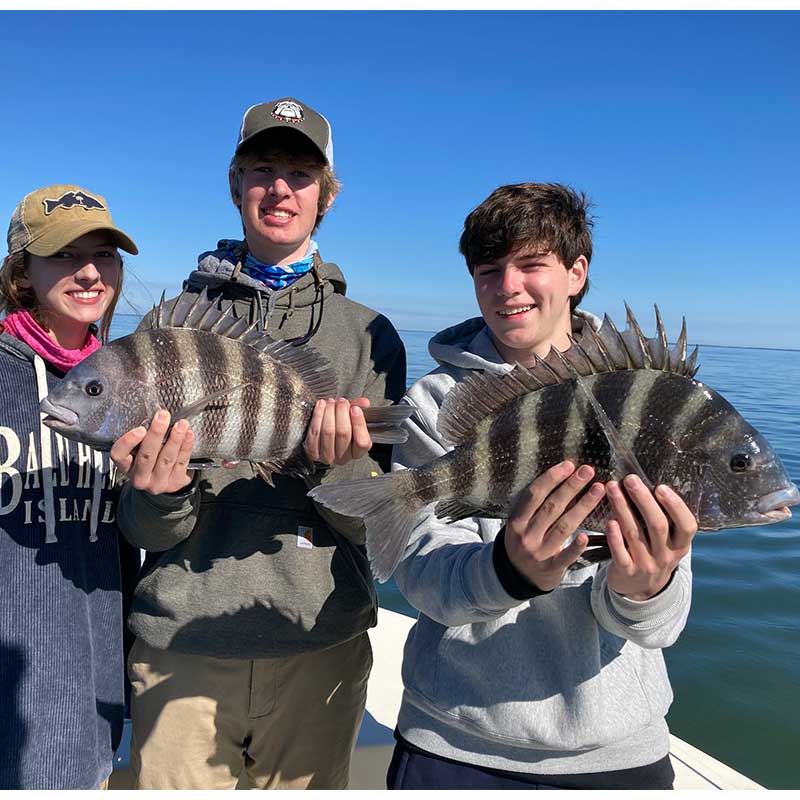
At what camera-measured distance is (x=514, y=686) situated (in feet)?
7.47

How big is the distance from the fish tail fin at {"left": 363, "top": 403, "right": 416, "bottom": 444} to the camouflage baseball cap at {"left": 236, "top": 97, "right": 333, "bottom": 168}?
1.40 metres

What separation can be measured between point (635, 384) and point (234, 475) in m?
1.83

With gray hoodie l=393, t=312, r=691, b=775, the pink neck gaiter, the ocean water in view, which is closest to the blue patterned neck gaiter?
the pink neck gaiter

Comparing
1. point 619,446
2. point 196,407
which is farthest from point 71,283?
point 619,446

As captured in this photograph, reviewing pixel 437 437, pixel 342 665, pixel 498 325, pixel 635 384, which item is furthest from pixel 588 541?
pixel 342 665

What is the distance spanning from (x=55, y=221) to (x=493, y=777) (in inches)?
115

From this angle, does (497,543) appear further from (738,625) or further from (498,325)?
(738,625)

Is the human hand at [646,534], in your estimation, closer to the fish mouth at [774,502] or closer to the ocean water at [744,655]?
the fish mouth at [774,502]

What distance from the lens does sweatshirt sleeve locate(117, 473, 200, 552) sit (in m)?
2.51

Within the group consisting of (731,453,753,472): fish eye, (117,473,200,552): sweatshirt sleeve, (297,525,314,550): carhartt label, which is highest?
(731,453,753,472): fish eye

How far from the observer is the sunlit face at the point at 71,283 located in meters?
2.70

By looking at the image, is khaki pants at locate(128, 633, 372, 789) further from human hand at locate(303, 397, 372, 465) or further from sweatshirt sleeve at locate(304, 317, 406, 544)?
human hand at locate(303, 397, 372, 465)

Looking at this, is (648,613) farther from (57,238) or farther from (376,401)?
(57,238)

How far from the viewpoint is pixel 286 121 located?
2.91 meters
